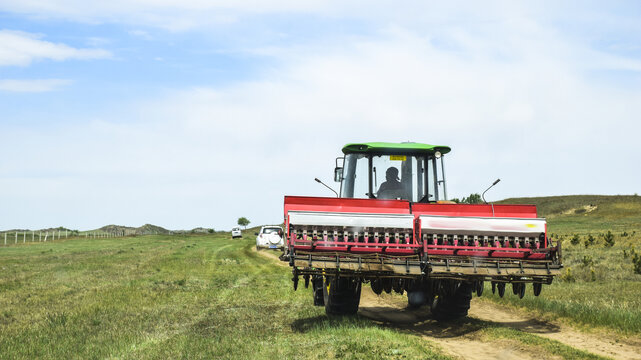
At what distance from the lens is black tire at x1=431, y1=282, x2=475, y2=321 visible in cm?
1308

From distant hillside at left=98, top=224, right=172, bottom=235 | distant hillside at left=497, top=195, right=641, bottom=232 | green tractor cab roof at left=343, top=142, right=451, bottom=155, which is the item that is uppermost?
distant hillside at left=497, top=195, right=641, bottom=232

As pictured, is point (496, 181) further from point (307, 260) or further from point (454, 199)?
point (307, 260)

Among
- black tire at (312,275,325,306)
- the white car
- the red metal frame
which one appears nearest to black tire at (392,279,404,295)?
the red metal frame

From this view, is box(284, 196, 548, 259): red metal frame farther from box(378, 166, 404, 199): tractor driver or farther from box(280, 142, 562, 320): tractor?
box(378, 166, 404, 199): tractor driver

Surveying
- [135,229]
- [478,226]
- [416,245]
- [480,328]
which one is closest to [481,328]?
[480,328]

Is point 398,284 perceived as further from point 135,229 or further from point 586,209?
point 135,229

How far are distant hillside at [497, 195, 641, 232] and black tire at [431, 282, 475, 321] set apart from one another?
7941cm

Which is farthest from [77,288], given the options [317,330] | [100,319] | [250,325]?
[317,330]

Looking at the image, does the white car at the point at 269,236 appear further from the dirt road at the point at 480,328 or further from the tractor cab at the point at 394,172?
the tractor cab at the point at 394,172

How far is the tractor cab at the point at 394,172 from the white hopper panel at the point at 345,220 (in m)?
2.34

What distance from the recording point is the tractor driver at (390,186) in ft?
44.0

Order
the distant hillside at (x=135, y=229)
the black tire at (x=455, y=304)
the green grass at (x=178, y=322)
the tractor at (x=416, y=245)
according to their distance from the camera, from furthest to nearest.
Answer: the distant hillside at (x=135, y=229)
the black tire at (x=455, y=304)
the tractor at (x=416, y=245)
the green grass at (x=178, y=322)

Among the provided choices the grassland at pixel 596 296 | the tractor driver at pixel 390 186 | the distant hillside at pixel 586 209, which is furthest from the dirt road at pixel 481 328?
the distant hillside at pixel 586 209

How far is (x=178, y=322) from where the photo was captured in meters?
13.0
